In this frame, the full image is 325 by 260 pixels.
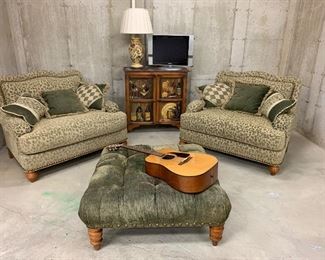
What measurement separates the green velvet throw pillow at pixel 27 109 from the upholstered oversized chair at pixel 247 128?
5.11 feet

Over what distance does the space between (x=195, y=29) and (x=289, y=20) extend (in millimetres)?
1359

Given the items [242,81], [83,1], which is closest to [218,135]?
[242,81]

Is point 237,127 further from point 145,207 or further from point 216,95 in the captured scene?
point 145,207

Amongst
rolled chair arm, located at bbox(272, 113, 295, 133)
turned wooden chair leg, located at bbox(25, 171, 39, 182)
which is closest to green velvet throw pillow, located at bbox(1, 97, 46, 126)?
turned wooden chair leg, located at bbox(25, 171, 39, 182)

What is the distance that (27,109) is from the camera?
8.55 ft

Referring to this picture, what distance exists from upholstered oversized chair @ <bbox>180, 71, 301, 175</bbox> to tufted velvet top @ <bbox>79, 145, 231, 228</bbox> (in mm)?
1115

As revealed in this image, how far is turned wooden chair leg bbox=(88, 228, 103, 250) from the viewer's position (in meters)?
1.69

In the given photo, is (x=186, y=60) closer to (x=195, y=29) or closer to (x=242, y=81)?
(x=195, y=29)

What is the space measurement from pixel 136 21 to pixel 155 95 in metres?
0.96

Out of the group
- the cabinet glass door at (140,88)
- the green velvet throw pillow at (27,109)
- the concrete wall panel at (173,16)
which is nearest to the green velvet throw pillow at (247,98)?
the cabinet glass door at (140,88)

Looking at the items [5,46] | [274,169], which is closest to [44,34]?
[5,46]

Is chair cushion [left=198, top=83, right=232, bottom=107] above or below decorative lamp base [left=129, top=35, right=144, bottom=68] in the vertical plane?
below

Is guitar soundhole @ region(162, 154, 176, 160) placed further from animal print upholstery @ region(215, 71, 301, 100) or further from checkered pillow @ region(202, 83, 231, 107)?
animal print upholstery @ region(215, 71, 301, 100)

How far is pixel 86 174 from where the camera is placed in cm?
268
